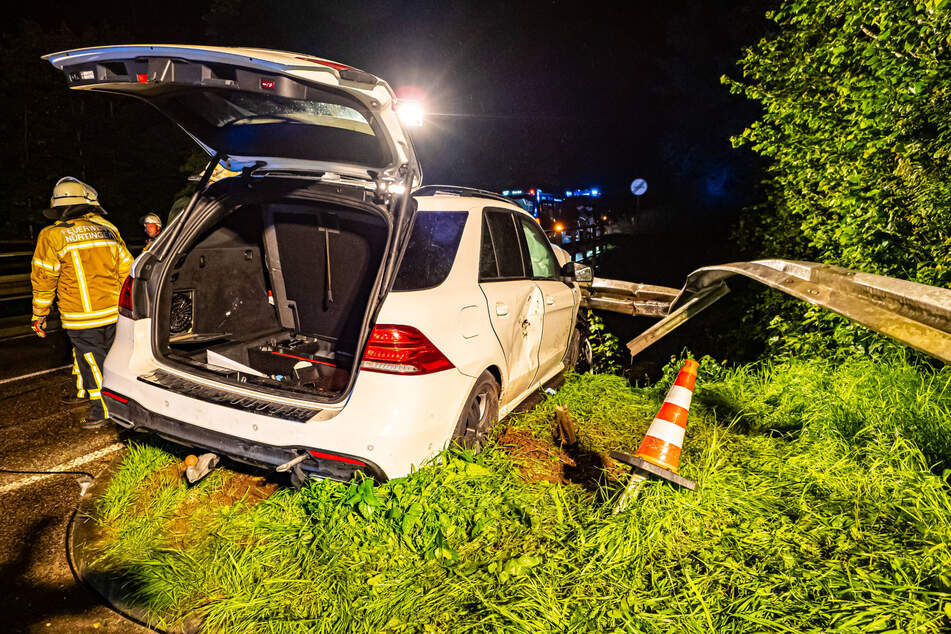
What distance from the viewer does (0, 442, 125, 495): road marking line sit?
3.51m

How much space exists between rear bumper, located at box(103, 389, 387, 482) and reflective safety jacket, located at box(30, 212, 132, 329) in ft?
5.66

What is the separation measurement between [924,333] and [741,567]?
1.38 meters

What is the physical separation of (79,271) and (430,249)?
10.3ft

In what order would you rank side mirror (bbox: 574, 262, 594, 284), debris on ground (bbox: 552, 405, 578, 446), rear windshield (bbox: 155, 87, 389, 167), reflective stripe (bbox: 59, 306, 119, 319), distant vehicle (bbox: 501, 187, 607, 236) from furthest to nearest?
distant vehicle (bbox: 501, 187, 607, 236)
side mirror (bbox: 574, 262, 594, 284)
reflective stripe (bbox: 59, 306, 119, 319)
debris on ground (bbox: 552, 405, 578, 446)
rear windshield (bbox: 155, 87, 389, 167)

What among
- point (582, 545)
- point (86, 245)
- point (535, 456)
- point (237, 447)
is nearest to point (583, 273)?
point (535, 456)

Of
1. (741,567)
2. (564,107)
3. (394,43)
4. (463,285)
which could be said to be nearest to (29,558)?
(463,285)

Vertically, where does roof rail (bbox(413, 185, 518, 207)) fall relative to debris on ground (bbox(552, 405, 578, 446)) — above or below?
above

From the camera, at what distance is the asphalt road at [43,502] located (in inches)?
96.1

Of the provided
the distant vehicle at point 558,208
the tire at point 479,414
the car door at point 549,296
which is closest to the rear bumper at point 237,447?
the tire at point 479,414

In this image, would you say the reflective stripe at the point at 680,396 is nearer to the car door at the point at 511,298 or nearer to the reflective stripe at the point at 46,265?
the car door at the point at 511,298

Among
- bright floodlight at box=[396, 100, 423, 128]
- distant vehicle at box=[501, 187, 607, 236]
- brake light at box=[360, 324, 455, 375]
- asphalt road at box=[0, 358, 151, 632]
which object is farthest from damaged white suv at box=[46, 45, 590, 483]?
distant vehicle at box=[501, 187, 607, 236]

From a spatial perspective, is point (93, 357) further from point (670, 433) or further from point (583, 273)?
point (670, 433)

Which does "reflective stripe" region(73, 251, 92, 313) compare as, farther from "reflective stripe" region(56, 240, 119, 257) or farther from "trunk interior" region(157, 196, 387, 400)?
"trunk interior" region(157, 196, 387, 400)

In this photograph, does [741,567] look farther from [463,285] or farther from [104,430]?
[104,430]
